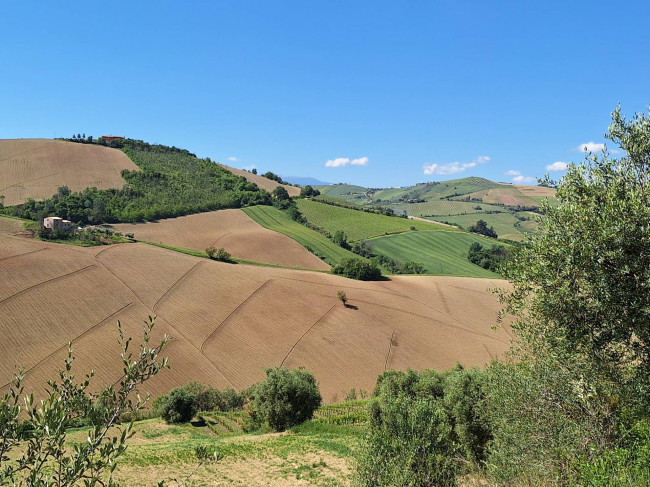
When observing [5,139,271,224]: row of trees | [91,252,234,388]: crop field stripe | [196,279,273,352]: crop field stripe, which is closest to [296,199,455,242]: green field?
[5,139,271,224]: row of trees

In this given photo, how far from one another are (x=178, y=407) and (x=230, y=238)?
6952cm

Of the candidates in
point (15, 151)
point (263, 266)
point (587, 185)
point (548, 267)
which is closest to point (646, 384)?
point (548, 267)

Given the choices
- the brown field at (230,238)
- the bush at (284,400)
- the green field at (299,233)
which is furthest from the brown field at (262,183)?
the bush at (284,400)

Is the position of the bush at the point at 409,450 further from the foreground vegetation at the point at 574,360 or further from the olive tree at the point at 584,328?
the olive tree at the point at 584,328

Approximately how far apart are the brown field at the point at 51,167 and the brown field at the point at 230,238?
3256 cm

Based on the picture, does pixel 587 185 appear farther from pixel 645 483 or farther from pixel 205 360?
pixel 205 360

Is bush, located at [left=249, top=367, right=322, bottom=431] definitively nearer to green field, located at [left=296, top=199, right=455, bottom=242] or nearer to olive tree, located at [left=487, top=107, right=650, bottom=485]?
olive tree, located at [left=487, top=107, right=650, bottom=485]

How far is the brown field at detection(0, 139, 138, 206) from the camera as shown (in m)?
115

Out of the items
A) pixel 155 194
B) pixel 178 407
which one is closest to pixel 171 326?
pixel 178 407

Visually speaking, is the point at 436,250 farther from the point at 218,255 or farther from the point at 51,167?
the point at 51,167

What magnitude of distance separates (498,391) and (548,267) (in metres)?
6.36

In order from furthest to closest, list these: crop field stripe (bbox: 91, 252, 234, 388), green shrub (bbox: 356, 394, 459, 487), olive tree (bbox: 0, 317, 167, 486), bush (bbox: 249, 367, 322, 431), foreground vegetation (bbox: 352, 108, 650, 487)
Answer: crop field stripe (bbox: 91, 252, 234, 388), bush (bbox: 249, 367, 322, 431), green shrub (bbox: 356, 394, 459, 487), foreground vegetation (bbox: 352, 108, 650, 487), olive tree (bbox: 0, 317, 167, 486)

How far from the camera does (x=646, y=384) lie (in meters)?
14.8

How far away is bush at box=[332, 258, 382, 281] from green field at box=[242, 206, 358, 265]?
8803 millimetres
